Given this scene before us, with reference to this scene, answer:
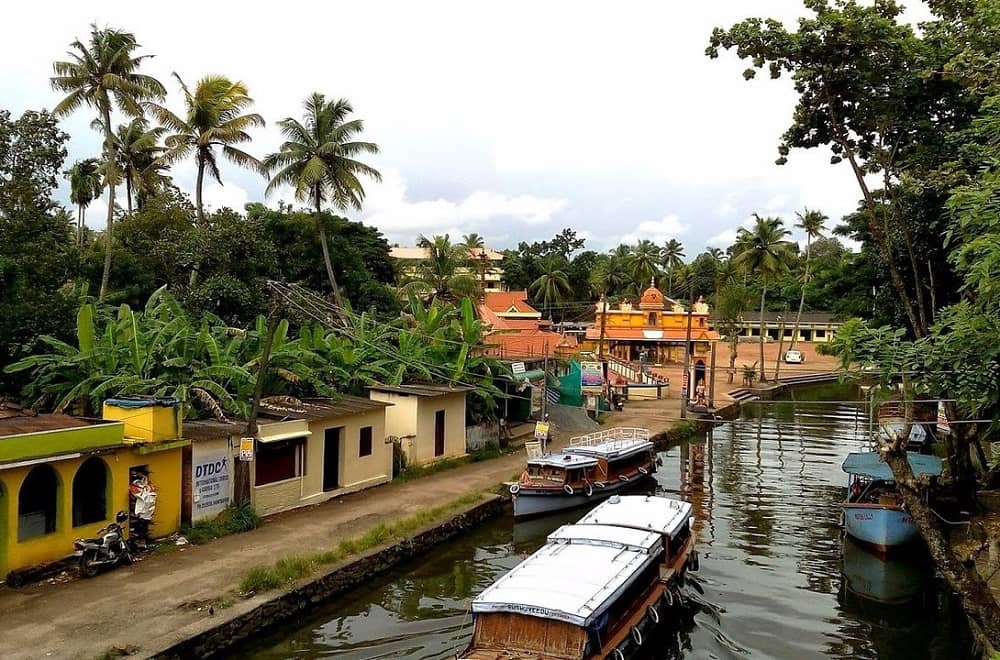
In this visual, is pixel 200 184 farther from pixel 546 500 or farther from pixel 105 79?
pixel 546 500

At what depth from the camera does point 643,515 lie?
54.6 feet

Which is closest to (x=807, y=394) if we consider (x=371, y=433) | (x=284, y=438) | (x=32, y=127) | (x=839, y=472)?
(x=839, y=472)

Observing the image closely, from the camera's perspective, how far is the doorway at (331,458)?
68.3 ft

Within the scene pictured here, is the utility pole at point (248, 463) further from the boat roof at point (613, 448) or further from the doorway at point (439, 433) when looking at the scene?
the boat roof at point (613, 448)

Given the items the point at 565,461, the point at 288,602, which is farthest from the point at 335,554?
the point at 565,461

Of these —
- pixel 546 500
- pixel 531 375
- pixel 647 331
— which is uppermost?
pixel 647 331

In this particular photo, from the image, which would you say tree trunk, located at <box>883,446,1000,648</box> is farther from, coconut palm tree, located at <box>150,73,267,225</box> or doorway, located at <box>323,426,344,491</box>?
coconut palm tree, located at <box>150,73,267,225</box>

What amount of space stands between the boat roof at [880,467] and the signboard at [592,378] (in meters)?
18.9

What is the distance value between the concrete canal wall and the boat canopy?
12.6 feet

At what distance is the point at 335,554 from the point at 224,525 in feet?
9.81

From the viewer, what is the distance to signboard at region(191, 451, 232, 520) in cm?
1695

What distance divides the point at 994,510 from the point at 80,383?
2368 centimetres

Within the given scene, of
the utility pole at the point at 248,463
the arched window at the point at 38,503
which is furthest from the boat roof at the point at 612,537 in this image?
the arched window at the point at 38,503

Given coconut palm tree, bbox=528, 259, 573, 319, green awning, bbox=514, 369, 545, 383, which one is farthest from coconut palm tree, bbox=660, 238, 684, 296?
green awning, bbox=514, 369, 545, 383
